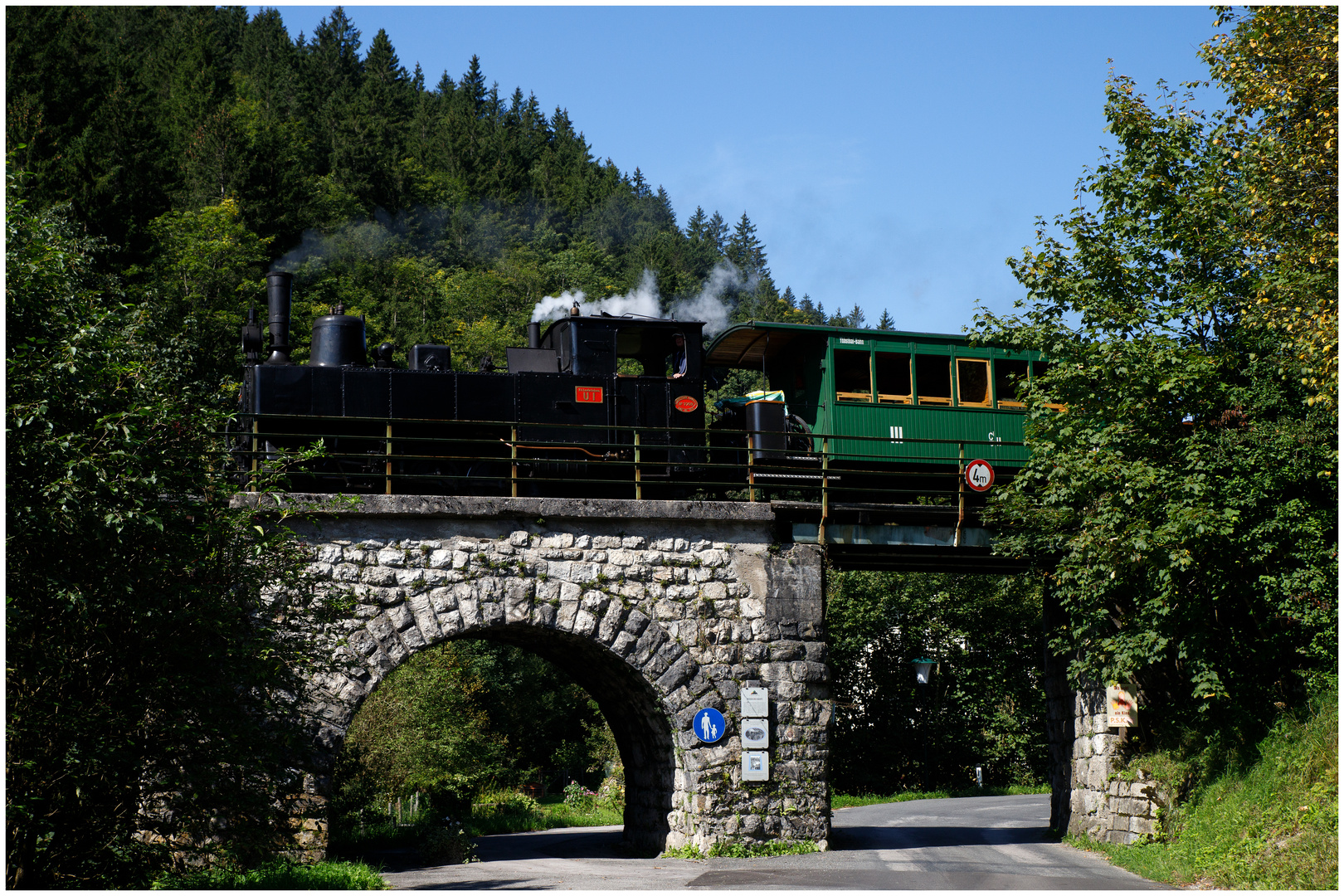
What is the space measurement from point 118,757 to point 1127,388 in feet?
34.8

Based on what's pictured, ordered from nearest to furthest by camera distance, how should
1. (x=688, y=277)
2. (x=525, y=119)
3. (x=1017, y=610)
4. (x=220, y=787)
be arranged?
(x=220, y=787) → (x=1017, y=610) → (x=688, y=277) → (x=525, y=119)

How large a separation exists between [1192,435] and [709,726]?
6.24 metres

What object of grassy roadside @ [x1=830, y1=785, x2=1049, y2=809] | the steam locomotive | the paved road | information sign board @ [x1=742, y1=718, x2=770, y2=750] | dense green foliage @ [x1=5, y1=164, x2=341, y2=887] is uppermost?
the steam locomotive

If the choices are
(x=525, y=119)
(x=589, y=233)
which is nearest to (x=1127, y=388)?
(x=589, y=233)

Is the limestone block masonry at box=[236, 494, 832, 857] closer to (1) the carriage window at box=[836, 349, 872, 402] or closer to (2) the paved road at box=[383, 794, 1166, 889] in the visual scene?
(2) the paved road at box=[383, 794, 1166, 889]

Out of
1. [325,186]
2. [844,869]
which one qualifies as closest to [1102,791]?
[844,869]

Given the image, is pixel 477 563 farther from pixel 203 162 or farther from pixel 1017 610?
pixel 203 162

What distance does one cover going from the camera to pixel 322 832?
1173cm

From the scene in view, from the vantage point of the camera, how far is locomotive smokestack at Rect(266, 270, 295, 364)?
15.8 m

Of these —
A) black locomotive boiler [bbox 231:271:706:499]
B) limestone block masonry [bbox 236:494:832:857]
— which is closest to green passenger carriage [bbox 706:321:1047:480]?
black locomotive boiler [bbox 231:271:706:499]

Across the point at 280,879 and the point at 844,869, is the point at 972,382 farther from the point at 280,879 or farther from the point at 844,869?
the point at 280,879

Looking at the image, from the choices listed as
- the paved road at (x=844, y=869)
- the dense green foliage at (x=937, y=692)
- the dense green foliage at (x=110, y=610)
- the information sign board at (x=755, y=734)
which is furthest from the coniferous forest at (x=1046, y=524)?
the dense green foliage at (x=937, y=692)

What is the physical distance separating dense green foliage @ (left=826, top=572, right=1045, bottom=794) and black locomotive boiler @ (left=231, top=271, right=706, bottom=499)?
18.0m

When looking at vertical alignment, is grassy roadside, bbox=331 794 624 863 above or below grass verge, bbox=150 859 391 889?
below
